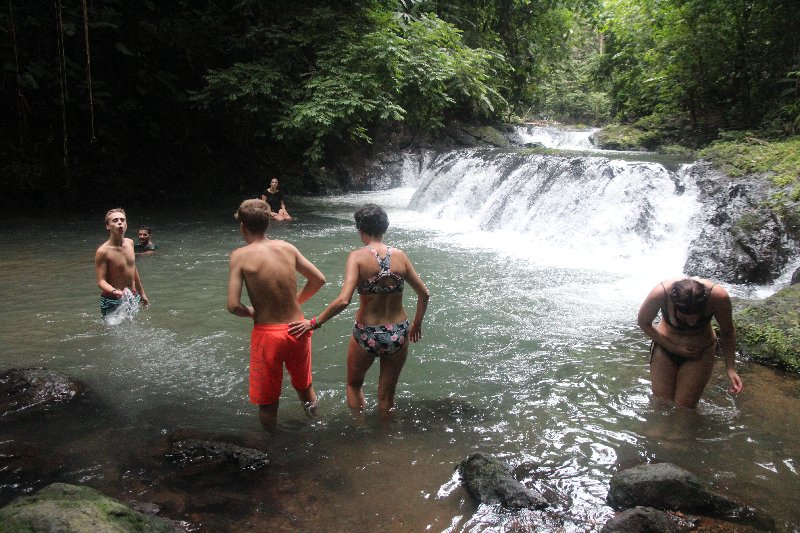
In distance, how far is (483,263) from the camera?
9.76m

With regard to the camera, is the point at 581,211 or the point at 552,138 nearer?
the point at 581,211

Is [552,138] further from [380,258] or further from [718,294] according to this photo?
[380,258]

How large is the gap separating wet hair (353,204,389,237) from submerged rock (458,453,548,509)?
1620mm

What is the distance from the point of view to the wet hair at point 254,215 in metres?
3.63

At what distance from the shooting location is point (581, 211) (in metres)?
11.4

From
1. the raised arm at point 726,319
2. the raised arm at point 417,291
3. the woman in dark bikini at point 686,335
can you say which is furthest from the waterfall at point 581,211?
the raised arm at point 417,291

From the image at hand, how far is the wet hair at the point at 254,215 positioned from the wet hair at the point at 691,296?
2815 millimetres

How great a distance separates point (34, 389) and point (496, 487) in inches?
145

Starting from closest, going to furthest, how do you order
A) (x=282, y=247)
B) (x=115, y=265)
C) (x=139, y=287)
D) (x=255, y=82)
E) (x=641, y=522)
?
1. (x=641, y=522)
2. (x=282, y=247)
3. (x=115, y=265)
4. (x=139, y=287)
5. (x=255, y=82)

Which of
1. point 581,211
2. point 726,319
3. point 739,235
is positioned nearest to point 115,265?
point 726,319

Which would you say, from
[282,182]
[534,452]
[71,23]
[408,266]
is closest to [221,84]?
[71,23]

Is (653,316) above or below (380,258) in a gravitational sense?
below

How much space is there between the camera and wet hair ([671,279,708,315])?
12.2 ft

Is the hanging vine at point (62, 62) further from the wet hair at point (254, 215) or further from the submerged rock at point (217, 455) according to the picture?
the submerged rock at point (217, 455)
